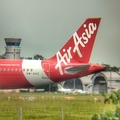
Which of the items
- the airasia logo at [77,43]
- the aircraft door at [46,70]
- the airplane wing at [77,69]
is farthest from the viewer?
the airasia logo at [77,43]

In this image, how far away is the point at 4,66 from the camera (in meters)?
46.2

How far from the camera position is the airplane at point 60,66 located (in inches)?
1785

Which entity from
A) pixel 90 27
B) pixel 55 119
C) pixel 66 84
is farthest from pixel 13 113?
pixel 66 84

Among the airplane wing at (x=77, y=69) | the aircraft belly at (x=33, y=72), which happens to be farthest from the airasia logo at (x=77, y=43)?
the aircraft belly at (x=33, y=72)

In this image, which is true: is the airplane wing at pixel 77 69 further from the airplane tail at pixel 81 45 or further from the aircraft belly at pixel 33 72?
the aircraft belly at pixel 33 72

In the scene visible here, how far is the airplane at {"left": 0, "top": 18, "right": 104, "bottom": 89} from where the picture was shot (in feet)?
149

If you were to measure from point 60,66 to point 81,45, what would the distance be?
345 cm

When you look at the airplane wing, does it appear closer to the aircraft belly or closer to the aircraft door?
the aircraft door

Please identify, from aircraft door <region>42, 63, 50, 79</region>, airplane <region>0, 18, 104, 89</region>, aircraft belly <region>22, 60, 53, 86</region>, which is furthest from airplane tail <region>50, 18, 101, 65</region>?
aircraft belly <region>22, 60, 53, 86</region>

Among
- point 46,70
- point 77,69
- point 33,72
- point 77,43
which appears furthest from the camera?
point 77,43

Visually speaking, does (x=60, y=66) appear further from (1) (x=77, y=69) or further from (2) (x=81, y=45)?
(2) (x=81, y=45)

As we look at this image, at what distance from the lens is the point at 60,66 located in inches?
1796

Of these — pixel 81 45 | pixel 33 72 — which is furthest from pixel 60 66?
pixel 81 45

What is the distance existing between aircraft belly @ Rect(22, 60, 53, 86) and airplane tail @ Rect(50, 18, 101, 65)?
2.13 meters
